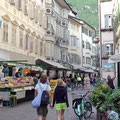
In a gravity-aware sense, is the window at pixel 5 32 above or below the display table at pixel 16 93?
above

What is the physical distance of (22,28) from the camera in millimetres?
23438

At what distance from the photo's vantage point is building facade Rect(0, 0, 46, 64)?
777 inches

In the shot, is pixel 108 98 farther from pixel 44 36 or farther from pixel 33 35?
pixel 44 36

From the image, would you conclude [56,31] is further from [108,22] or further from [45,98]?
[45,98]

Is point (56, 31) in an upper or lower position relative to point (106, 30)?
upper

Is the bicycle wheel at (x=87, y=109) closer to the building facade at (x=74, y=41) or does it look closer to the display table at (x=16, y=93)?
the display table at (x=16, y=93)

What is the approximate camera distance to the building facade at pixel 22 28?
1973cm

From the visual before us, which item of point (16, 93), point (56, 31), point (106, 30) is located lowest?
point (16, 93)

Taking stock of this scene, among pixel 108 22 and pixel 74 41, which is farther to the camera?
pixel 74 41

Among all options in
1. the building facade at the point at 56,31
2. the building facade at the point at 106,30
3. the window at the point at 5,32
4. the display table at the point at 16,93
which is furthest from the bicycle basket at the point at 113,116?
the building facade at the point at 106,30

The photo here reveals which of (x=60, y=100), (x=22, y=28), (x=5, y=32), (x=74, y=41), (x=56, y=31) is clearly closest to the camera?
(x=60, y=100)

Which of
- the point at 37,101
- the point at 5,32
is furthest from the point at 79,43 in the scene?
the point at 37,101

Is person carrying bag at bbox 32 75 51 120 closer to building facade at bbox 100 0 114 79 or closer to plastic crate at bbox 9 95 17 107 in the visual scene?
plastic crate at bbox 9 95 17 107

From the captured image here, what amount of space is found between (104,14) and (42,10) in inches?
338
